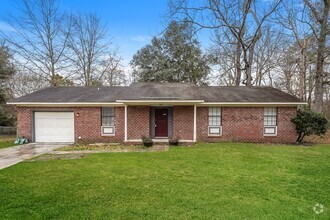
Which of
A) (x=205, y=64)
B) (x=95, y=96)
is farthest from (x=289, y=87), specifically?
(x=95, y=96)

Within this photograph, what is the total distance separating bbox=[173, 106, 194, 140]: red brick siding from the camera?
41.4ft

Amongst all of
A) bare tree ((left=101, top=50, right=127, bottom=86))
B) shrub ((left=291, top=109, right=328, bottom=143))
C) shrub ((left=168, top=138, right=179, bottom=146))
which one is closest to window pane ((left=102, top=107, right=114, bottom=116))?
shrub ((left=168, top=138, right=179, bottom=146))

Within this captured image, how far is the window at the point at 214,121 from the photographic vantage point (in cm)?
1291

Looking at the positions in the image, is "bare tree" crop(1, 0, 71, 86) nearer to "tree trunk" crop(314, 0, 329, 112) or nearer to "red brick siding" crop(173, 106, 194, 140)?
"red brick siding" crop(173, 106, 194, 140)

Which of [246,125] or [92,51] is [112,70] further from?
[246,125]

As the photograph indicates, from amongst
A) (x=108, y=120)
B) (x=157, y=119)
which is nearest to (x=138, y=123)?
(x=157, y=119)

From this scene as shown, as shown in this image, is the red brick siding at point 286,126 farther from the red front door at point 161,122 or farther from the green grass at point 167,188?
the red front door at point 161,122

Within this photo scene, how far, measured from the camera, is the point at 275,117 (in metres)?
12.8

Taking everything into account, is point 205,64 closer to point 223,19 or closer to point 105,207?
point 223,19

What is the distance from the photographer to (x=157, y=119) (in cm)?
1311

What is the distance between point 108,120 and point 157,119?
302cm

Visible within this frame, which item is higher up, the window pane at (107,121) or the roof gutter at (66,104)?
the roof gutter at (66,104)

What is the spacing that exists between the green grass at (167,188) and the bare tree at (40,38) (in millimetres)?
17020

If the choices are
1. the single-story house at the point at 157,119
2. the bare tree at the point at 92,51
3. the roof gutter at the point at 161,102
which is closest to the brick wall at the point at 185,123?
the single-story house at the point at 157,119
